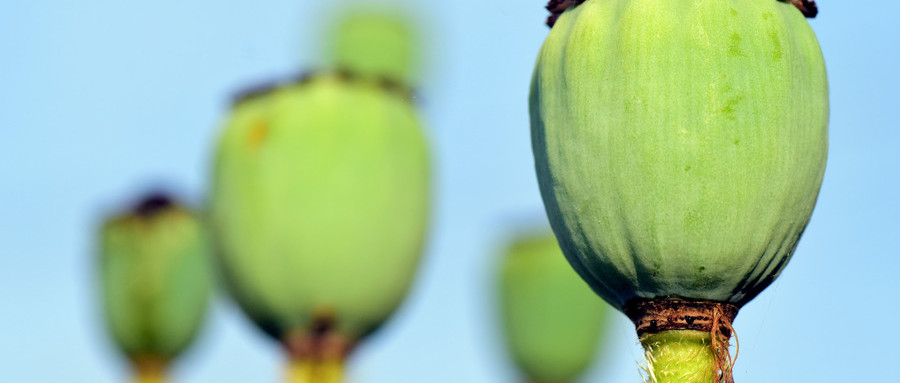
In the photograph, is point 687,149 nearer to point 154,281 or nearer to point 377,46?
point 377,46

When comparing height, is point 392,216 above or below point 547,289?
above

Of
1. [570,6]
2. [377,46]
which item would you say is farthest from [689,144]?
[377,46]

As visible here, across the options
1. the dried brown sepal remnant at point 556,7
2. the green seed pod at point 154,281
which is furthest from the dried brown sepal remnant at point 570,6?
the green seed pod at point 154,281

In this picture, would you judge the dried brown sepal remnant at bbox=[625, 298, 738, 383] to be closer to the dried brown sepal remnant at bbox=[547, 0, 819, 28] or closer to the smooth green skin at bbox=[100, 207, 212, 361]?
the dried brown sepal remnant at bbox=[547, 0, 819, 28]

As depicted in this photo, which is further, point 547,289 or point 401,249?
point 547,289

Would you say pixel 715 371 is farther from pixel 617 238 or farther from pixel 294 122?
pixel 294 122

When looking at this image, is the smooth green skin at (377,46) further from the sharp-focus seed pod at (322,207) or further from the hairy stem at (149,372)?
the hairy stem at (149,372)

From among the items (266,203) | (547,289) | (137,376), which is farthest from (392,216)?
(137,376)
